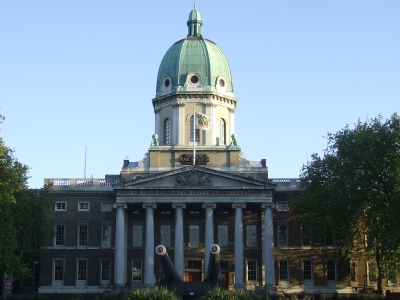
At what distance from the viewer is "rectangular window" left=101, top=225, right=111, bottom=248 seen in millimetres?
73750

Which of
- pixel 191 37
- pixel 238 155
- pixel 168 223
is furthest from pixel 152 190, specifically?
pixel 191 37

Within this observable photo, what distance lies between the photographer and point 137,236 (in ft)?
239

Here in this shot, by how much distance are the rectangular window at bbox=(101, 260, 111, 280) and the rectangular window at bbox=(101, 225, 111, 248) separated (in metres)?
1.67

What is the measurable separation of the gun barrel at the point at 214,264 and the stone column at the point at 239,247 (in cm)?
1977

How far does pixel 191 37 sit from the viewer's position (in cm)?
8262

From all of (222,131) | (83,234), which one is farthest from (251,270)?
(83,234)

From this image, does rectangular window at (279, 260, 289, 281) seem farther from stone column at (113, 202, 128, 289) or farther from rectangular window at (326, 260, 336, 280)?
stone column at (113, 202, 128, 289)

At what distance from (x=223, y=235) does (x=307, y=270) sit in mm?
9278

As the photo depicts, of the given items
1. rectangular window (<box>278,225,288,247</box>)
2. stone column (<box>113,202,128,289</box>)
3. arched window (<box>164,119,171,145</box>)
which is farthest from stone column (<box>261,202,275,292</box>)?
arched window (<box>164,119,171,145</box>)

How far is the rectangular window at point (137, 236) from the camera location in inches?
2862

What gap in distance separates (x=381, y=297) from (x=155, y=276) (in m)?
23.6

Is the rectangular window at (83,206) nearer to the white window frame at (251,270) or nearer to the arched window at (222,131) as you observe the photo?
the arched window at (222,131)

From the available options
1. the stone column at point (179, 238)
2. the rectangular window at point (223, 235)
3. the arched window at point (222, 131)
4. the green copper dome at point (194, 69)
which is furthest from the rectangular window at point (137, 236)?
Result: the green copper dome at point (194, 69)

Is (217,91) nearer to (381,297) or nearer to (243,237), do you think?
(243,237)
